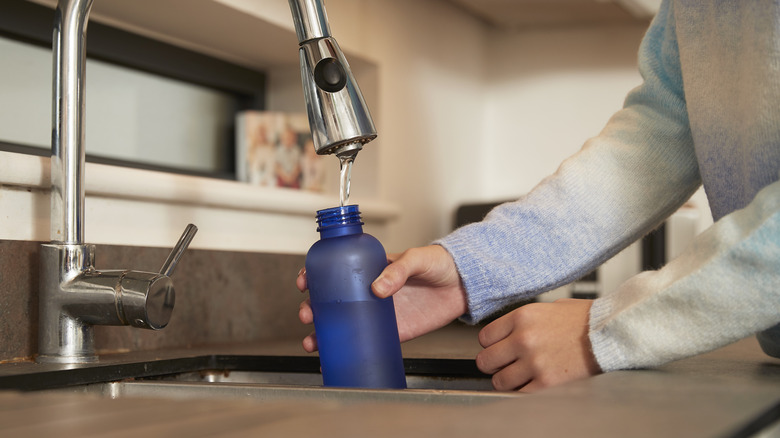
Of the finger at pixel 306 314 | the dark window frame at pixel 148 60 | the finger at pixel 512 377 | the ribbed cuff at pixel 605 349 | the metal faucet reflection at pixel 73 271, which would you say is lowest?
the finger at pixel 512 377

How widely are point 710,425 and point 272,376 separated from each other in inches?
24.9

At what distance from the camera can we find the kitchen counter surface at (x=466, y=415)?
36 centimetres

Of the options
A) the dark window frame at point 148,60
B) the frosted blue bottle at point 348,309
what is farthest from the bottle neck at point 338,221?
the dark window frame at point 148,60

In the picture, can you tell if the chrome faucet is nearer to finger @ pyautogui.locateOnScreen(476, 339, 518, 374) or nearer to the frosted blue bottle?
the frosted blue bottle

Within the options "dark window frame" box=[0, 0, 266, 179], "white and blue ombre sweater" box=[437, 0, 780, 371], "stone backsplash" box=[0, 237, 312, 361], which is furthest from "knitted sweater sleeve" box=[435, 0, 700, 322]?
"dark window frame" box=[0, 0, 266, 179]

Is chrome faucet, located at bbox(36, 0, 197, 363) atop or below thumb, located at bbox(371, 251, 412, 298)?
atop

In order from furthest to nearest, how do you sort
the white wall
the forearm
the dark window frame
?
the white wall
the dark window frame
the forearm

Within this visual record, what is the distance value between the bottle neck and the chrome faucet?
0.22 m

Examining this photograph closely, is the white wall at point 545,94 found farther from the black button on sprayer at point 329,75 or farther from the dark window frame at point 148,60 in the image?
the black button on sprayer at point 329,75

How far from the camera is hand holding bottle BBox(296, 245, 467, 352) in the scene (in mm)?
783

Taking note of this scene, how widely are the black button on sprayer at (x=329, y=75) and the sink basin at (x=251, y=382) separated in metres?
0.25

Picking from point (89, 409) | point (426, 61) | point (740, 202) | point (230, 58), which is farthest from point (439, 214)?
point (89, 409)

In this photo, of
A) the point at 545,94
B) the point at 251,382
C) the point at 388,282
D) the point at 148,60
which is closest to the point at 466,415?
the point at 388,282

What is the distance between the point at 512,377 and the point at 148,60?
87 centimetres
